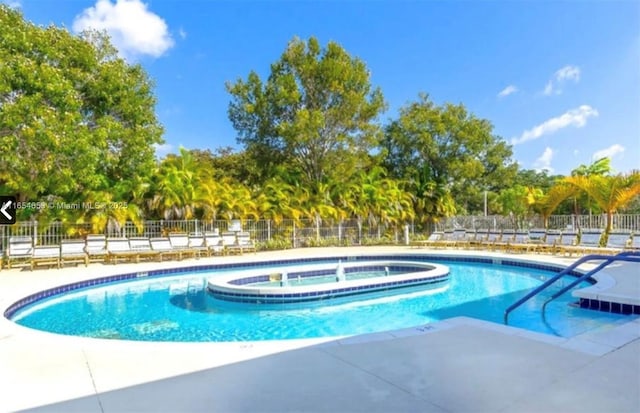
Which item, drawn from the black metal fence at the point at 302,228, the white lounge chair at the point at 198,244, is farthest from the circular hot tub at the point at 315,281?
the black metal fence at the point at 302,228

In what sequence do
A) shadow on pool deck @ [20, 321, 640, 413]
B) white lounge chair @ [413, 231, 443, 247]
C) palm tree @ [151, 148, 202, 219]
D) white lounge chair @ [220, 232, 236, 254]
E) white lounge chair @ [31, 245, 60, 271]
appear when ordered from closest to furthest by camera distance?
1. shadow on pool deck @ [20, 321, 640, 413]
2. white lounge chair @ [31, 245, 60, 271]
3. white lounge chair @ [220, 232, 236, 254]
4. palm tree @ [151, 148, 202, 219]
5. white lounge chair @ [413, 231, 443, 247]

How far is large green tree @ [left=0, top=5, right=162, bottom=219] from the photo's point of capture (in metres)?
11.8

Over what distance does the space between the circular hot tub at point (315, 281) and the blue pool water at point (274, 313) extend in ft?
0.66

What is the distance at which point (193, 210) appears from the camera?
54.0ft

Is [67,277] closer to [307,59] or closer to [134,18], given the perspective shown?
[134,18]

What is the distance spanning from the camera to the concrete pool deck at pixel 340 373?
9.82 feet

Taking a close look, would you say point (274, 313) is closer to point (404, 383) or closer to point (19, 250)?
point (404, 383)

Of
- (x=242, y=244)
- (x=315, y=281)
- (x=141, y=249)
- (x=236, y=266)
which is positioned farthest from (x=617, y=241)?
(x=141, y=249)

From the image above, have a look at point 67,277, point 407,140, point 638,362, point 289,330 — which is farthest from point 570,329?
point 407,140

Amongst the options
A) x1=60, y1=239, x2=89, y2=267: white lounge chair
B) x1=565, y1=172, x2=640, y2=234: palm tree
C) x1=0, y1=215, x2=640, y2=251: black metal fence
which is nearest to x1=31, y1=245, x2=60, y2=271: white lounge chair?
x1=60, y1=239, x2=89, y2=267: white lounge chair

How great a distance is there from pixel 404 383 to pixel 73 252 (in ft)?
40.6

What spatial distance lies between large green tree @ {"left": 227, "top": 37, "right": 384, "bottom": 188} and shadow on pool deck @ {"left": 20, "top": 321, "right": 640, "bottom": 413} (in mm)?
16550

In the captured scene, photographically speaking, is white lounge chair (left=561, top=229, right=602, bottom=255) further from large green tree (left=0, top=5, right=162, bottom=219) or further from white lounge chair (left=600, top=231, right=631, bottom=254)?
large green tree (left=0, top=5, right=162, bottom=219)

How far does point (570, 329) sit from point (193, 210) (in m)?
13.8
